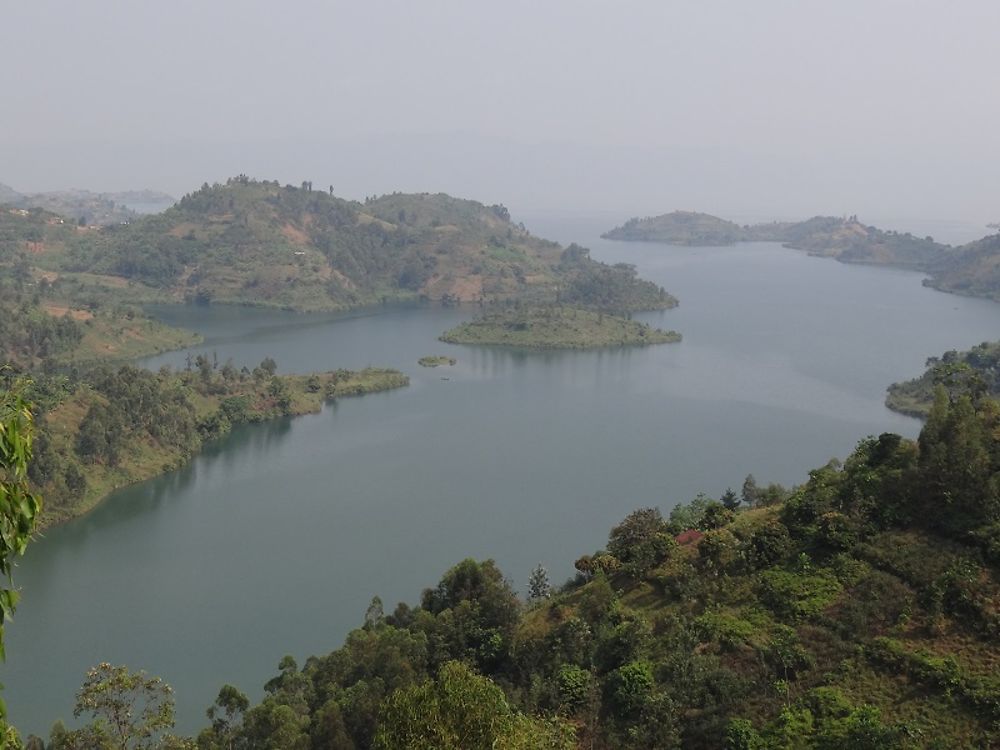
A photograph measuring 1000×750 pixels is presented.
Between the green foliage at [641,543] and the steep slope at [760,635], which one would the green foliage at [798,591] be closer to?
the steep slope at [760,635]

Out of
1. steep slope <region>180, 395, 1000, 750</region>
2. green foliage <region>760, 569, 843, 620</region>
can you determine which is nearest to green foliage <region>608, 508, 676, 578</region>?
steep slope <region>180, 395, 1000, 750</region>

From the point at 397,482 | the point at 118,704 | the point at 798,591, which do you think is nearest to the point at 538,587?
the point at 798,591

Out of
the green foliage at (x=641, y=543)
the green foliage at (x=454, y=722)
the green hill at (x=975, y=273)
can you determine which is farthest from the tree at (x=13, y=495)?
the green hill at (x=975, y=273)

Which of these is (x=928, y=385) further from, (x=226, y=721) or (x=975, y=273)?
(x=975, y=273)

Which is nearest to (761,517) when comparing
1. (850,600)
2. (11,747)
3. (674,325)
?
(850,600)

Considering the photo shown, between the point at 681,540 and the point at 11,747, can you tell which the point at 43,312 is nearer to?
the point at 681,540
